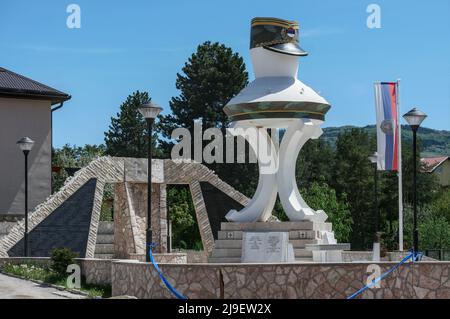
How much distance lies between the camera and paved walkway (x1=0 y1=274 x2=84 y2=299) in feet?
68.5

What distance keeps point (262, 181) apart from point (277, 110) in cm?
245

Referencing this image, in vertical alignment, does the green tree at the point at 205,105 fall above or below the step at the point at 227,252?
above

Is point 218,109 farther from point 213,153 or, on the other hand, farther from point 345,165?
point 345,165

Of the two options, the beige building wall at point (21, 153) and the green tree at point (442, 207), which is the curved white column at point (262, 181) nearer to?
the beige building wall at point (21, 153)

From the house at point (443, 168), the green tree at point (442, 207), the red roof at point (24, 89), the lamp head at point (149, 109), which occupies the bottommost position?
the green tree at point (442, 207)

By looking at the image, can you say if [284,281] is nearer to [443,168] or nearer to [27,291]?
[27,291]

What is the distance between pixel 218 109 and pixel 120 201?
2358 cm

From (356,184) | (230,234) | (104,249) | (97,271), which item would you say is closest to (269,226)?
(230,234)

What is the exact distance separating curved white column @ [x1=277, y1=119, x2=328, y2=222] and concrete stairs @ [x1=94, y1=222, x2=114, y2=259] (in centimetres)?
1337

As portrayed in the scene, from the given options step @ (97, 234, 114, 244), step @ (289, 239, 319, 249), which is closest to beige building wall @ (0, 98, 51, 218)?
step @ (97, 234, 114, 244)

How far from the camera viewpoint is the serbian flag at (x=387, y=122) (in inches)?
1219

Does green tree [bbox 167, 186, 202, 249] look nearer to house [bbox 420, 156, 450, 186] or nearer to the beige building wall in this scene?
the beige building wall

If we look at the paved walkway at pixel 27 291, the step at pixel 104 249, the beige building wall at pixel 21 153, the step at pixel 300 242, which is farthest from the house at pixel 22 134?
the step at pixel 300 242

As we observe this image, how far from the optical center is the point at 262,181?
1052 inches
